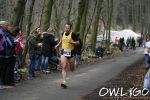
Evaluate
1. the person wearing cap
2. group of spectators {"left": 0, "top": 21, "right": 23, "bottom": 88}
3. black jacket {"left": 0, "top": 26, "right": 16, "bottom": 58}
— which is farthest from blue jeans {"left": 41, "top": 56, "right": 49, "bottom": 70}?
black jacket {"left": 0, "top": 26, "right": 16, "bottom": 58}

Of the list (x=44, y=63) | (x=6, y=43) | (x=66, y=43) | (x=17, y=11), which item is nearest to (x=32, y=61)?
(x=17, y=11)

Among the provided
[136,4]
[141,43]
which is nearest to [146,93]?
[141,43]

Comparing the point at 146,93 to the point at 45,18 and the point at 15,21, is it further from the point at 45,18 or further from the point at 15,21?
the point at 45,18

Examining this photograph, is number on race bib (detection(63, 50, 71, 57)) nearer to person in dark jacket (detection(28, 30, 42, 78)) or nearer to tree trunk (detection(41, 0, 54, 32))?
person in dark jacket (detection(28, 30, 42, 78))

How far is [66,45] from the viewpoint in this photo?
15227mm

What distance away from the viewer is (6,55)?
15211 mm

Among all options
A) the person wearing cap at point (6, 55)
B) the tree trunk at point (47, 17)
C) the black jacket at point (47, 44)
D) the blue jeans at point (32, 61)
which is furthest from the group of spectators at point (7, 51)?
the tree trunk at point (47, 17)

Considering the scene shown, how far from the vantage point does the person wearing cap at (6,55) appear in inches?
594

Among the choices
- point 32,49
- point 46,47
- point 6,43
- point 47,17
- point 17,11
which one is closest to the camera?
point 6,43

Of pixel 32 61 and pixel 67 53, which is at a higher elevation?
pixel 67 53

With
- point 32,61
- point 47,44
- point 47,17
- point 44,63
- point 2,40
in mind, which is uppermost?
point 47,17

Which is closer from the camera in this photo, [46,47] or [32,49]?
[32,49]

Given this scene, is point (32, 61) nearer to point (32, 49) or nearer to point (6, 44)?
point (32, 49)

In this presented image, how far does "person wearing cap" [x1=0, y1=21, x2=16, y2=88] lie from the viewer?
594 inches
